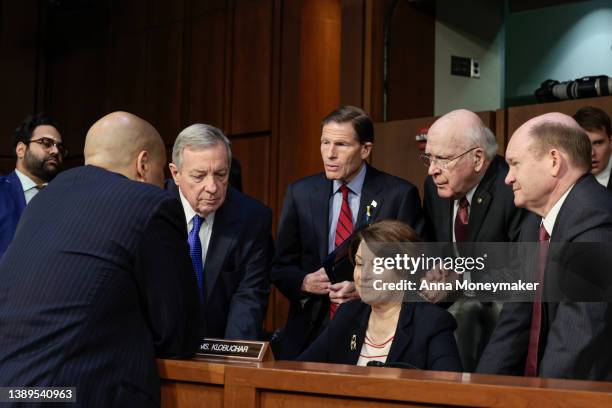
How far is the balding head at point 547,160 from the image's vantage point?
8.32ft

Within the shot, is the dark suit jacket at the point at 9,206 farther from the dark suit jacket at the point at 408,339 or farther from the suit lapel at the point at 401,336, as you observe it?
the suit lapel at the point at 401,336

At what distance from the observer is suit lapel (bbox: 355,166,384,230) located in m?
3.57

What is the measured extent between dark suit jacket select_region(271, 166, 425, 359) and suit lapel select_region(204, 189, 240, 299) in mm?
365

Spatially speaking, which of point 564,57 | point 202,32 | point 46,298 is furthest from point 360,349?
point 202,32

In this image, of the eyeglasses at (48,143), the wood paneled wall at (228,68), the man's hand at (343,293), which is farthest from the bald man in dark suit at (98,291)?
the wood paneled wall at (228,68)

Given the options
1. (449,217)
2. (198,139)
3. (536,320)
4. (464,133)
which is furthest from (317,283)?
(536,320)

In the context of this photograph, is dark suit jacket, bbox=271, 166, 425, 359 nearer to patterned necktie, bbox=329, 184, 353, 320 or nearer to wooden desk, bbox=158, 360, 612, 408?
patterned necktie, bbox=329, 184, 353, 320

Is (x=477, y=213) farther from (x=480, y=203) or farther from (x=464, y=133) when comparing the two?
(x=464, y=133)

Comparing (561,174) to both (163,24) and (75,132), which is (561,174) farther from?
(75,132)

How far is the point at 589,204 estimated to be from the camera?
2393 mm

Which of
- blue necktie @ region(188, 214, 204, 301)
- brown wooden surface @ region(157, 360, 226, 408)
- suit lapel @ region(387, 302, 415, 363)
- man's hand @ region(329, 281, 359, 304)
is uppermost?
blue necktie @ region(188, 214, 204, 301)

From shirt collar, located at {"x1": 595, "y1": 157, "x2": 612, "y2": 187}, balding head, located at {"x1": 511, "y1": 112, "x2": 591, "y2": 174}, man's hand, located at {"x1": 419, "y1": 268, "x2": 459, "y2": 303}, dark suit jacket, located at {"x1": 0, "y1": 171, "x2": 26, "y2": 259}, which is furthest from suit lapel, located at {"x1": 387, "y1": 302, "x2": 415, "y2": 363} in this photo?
dark suit jacket, located at {"x1": 0, "y1": 171, "x2": 26, "y2": 259}

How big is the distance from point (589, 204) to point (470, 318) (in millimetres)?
633

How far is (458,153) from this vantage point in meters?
3.44
